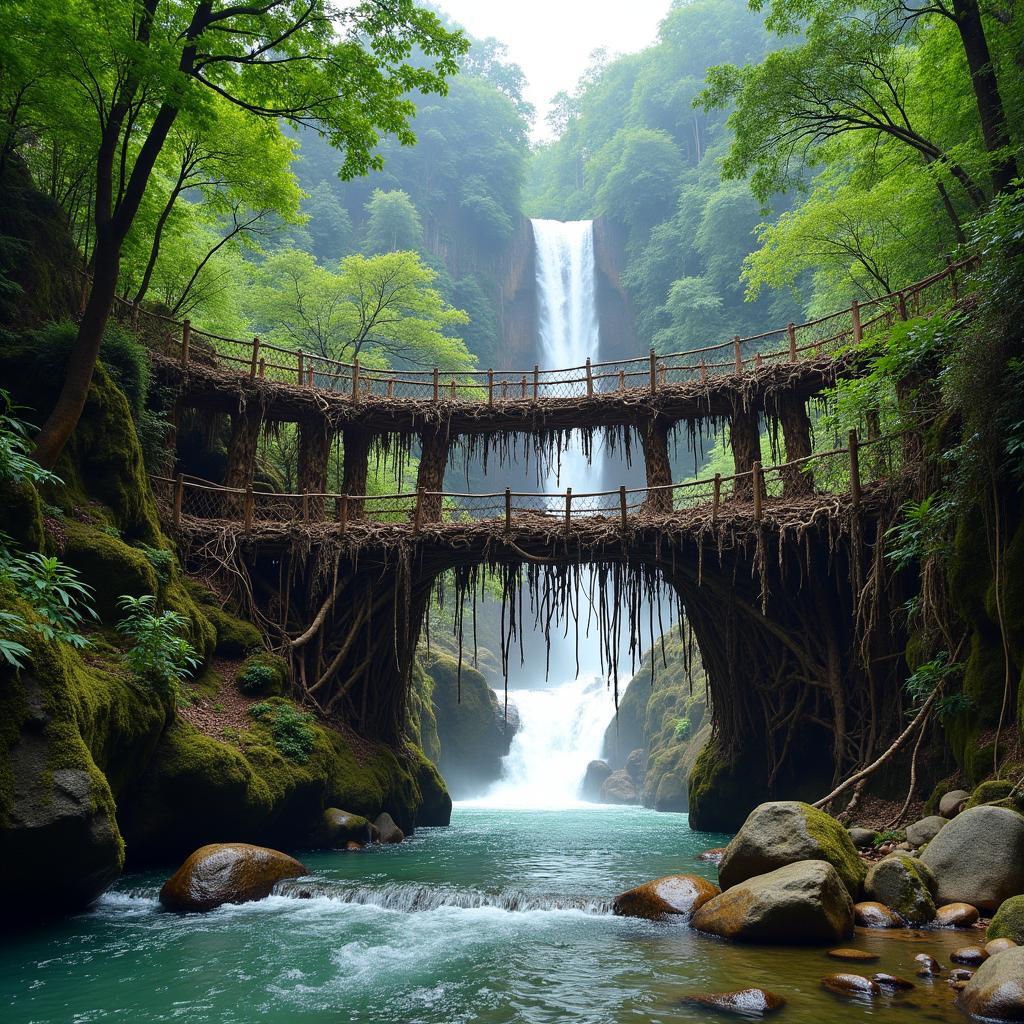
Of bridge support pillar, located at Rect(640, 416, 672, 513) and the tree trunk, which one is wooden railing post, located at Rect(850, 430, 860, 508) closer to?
the tree trunk

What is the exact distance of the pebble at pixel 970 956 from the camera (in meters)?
5.61

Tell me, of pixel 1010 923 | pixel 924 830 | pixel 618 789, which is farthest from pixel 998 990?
pixel 618 789

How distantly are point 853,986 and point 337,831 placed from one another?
31.9 feet

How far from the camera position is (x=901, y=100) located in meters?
16.3

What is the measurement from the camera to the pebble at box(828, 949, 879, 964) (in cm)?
598

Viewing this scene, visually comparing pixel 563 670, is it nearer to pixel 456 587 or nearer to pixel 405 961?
pixel 456 587

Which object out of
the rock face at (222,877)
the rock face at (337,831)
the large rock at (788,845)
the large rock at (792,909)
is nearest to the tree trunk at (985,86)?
the large rock at (788,845)

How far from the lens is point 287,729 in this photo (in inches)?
516

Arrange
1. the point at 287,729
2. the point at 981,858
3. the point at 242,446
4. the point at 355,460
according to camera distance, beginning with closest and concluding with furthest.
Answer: the point at 981,858 < the point at 287,729 < the point at 242,446 < the point at 355,460

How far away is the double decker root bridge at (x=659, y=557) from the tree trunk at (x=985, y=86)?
179 cm

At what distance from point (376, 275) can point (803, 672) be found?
18.8m

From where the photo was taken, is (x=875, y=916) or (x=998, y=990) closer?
(x=998, y=990)

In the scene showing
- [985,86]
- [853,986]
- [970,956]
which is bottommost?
[853,986]

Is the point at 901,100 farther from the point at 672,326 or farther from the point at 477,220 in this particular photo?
the point at 477,220
